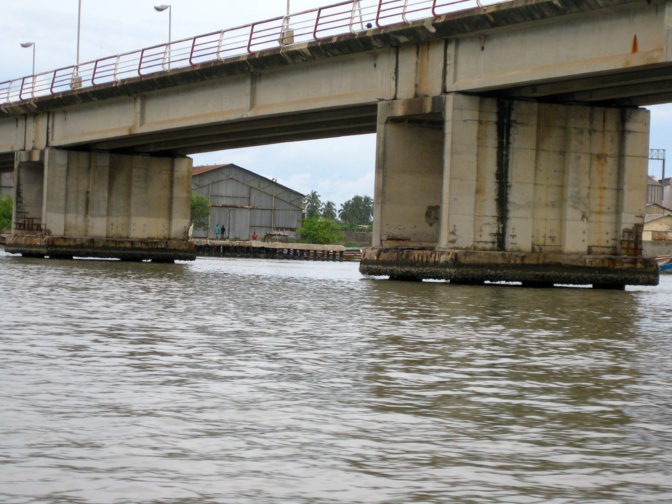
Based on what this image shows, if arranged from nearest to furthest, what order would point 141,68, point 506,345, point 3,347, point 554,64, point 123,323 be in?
point 3,347, point 506,345, point 123,323, point 554,64, point 141,68

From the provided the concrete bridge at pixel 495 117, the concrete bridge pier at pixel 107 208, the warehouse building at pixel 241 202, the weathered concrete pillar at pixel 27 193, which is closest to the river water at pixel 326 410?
the concrete bridge at pixel 495 117

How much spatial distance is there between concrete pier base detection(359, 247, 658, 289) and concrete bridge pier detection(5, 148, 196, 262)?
76.9 ft

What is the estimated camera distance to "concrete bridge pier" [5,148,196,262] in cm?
5359

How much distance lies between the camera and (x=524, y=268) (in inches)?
1273

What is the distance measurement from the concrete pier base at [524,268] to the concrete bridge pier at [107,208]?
23.4 m

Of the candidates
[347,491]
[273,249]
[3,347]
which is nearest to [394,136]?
[3,347]

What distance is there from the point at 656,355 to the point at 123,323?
6.73 m

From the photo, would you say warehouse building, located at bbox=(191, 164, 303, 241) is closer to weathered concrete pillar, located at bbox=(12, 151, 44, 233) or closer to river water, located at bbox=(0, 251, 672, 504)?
weathered concrete pillar, located at bbox=(12, 151, 44, 233)

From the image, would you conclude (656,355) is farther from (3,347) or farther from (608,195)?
(608,195)

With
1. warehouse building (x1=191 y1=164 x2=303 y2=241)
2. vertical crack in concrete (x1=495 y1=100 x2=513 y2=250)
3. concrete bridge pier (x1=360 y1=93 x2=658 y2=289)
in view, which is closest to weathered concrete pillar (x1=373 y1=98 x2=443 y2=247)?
concrete bridge pier (x1=360 y1=93 x2=658 y2=289)

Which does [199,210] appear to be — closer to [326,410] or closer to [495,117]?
[495,117]

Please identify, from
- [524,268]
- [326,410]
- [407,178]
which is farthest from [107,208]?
[326,410]

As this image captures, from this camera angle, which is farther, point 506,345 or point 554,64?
point 554,64

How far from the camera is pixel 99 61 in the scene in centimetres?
4962
